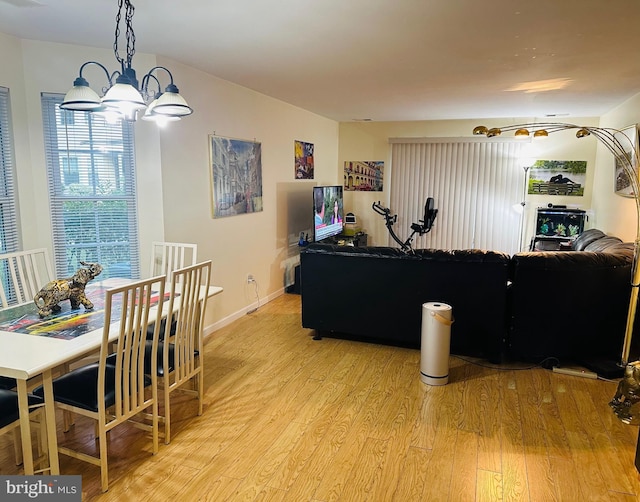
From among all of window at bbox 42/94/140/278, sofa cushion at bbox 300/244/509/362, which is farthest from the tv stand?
window at bbox 42/94/140/278

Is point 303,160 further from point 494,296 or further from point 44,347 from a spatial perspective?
point 44,347

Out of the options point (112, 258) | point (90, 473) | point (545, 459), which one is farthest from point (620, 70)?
point (90, 473)

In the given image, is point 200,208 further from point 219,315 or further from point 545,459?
point 545,459

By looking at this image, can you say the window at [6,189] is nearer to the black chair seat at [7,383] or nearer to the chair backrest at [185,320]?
the black chair seat at [7,383]

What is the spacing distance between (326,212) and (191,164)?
2.48 metres

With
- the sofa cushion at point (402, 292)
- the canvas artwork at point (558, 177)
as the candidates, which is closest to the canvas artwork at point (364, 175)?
the canvas artwork at point (558, 177)

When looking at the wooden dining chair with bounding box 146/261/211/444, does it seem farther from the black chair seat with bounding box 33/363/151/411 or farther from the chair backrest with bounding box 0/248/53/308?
the chair backrest with bounding box 0/248/53/308

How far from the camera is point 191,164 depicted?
12.9 feet

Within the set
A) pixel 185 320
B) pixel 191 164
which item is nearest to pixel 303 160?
pixel 191 164

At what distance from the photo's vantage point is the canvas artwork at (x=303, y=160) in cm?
593

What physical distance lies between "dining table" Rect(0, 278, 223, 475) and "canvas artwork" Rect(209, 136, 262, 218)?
1960 mm

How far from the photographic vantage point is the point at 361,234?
7.37 m

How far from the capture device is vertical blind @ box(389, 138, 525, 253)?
22.7 ft

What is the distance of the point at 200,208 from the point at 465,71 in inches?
101
